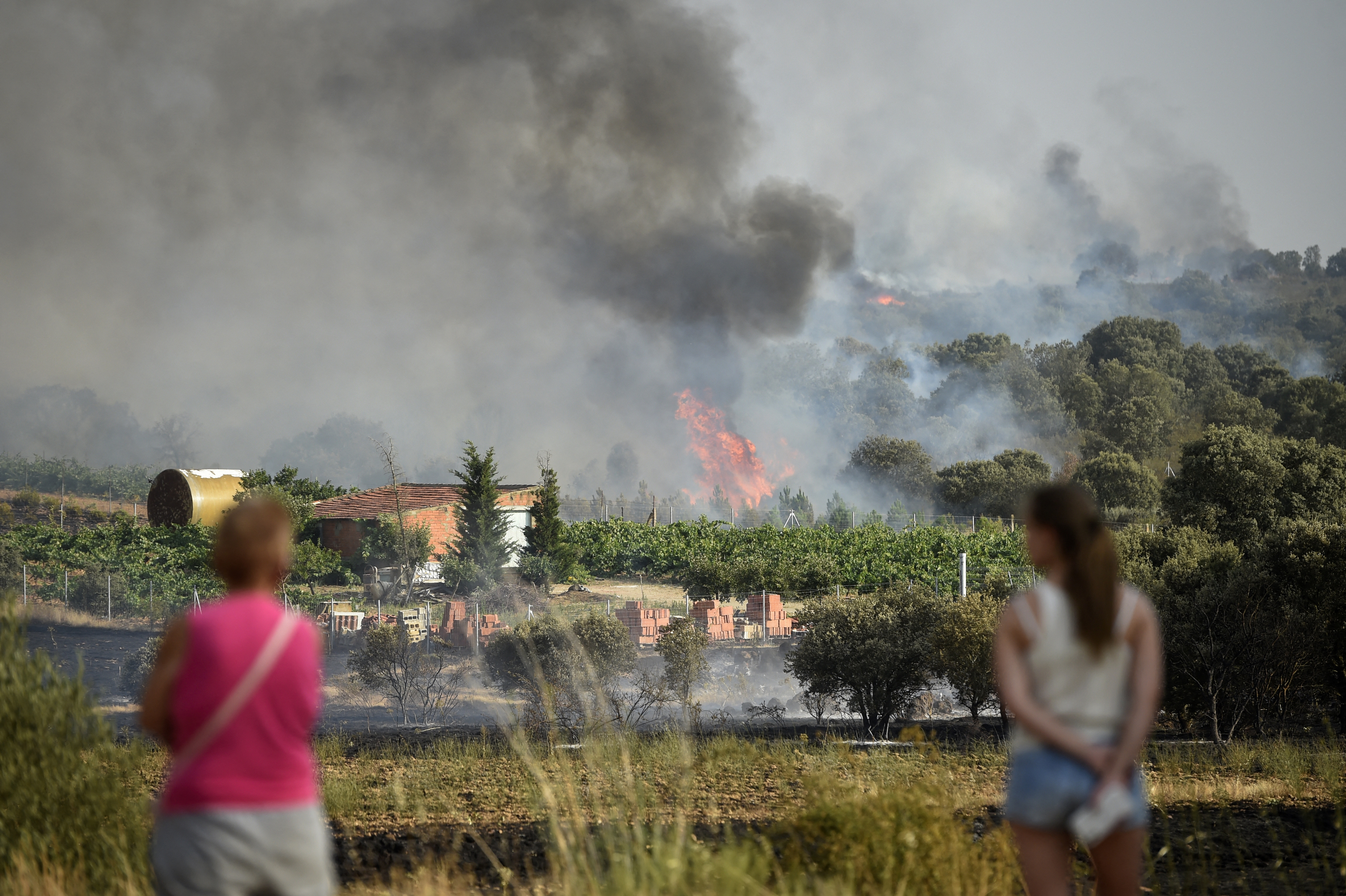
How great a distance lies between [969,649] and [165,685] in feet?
41.3

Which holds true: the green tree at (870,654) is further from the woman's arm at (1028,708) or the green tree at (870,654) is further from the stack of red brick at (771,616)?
the woman's arm at (1028,708)

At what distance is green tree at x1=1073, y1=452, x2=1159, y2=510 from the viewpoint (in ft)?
171

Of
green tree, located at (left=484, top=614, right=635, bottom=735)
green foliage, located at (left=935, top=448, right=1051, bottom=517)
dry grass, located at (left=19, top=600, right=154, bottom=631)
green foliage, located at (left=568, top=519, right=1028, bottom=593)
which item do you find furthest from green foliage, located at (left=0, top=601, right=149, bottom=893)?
green foliage, located at (left=935, top=448, right=1051, bottom=517)

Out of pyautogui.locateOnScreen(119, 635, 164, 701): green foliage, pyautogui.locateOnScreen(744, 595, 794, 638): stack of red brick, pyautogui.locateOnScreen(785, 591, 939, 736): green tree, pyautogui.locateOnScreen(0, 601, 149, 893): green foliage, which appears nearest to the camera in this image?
pyautogui.locateOnScreen(0, 601, 149, 893): green foliage

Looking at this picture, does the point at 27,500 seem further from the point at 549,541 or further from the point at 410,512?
the point at 549,541

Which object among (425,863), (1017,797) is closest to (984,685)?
(425,863)

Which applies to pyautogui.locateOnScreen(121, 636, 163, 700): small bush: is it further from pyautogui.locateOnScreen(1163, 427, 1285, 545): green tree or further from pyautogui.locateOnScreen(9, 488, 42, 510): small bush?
pyautogui.locateOnScreen(9, 488, 42, 510): small bush

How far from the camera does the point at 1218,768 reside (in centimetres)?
1051

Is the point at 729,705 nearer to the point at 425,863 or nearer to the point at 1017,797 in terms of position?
the point at 425,863

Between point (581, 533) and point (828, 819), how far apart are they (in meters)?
32.5

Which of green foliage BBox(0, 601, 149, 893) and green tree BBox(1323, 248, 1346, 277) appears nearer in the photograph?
green foliage BBox(0, 601, 149, 893)

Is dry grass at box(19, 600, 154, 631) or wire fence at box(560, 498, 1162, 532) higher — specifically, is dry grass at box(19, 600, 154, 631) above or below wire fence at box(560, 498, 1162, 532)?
below

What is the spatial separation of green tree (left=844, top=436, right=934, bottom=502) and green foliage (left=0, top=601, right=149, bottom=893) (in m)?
66.9

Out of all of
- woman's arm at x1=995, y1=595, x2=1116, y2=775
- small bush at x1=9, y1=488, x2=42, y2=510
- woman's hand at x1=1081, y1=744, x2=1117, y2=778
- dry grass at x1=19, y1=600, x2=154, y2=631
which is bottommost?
dry grass at x1=19, y1=600, x2=154, y2=631
